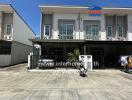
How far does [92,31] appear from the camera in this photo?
24.1 m

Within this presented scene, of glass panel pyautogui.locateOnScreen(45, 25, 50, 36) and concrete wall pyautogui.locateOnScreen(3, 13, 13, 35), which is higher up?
concrete wall pyautogui.locateOnScreen(3, 13, 13, 35)

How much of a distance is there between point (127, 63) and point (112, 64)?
5.16 m

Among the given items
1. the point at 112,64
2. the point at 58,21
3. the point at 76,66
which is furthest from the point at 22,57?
the point at 112,64

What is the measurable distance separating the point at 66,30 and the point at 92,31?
12.0 feet

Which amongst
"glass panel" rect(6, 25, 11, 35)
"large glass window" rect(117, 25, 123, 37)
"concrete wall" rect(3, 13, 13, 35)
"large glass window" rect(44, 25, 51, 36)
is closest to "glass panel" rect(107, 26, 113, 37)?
"large glass window" rect(117, 25, 123, 37)

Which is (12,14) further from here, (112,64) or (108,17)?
(112,64)

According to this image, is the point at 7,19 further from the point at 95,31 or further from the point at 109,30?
the point at 109,30

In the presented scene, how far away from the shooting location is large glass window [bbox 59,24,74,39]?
23881 millimetres

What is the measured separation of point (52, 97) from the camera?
7.27 m

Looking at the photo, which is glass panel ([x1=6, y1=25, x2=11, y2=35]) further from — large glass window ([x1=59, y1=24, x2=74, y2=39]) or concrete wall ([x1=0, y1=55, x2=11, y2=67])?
large glass window ([x1=59, y1=24, x2=74, y2=39])

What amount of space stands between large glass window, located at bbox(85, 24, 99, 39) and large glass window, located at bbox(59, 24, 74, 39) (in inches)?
83.9

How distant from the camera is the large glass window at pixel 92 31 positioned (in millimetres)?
23987

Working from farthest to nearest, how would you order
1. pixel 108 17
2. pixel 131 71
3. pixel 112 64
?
pixel 108 17
pixel 112 64
pixel 131 71

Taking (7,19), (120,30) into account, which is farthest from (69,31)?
(7,19)
